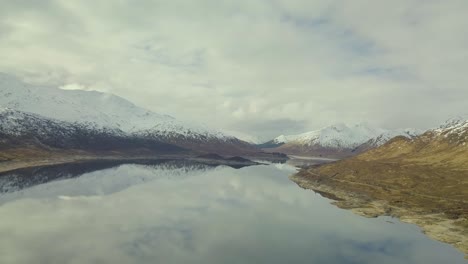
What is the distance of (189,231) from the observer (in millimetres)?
86312

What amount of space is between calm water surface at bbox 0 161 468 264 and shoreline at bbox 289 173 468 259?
10.2 ft

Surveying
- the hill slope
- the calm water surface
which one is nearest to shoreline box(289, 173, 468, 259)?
the hill slope

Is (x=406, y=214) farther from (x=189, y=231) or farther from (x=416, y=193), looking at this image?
(x=189, y=231)

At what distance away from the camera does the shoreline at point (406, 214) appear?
276 feet

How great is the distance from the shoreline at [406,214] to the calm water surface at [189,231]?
3.10 meters

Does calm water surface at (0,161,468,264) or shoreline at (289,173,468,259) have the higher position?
shoreline at (289,173,468,259)

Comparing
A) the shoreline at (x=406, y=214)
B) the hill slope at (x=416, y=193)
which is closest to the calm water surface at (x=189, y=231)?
the shoreline at (x=406, y=214)

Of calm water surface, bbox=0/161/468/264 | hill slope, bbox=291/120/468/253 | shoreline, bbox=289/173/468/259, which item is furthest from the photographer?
hill slope, bbox=291/120/468/253

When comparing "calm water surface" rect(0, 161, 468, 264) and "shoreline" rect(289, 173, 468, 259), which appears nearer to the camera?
"calm water surface" rect(0, 161, 468, 264)

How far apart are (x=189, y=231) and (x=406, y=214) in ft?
218

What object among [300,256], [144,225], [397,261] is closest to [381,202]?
[397,261]

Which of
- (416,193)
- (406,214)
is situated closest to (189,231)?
(406,214)

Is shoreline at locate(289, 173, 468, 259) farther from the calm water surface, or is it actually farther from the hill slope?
the calm water surface

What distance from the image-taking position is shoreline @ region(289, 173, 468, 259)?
84.1 m
